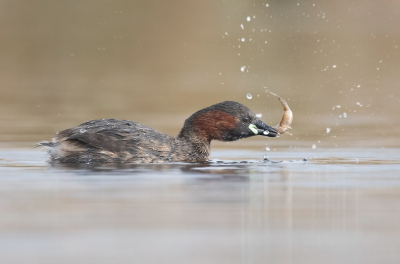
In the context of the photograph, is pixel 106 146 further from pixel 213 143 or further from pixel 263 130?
pixel 213 143

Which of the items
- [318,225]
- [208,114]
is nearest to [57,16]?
[208,114]

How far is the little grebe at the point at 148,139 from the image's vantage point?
920 centimetres

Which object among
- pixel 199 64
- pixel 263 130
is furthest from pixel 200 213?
pixel 199 64

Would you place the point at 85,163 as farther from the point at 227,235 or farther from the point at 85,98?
the point at 85,98

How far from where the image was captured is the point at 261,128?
9938 millimetres

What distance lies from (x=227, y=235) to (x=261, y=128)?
4.76 metres

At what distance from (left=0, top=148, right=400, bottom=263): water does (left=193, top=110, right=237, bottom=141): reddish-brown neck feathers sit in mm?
848

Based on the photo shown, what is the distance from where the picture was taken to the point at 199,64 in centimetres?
2755

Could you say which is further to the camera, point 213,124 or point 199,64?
point 199,64

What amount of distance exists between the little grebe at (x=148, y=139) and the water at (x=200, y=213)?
0.32m

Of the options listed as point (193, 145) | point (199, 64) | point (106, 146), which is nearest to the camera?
point (106, 146)

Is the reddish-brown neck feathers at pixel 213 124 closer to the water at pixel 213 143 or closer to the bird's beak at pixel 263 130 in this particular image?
the bird's beak at pixel 263 130

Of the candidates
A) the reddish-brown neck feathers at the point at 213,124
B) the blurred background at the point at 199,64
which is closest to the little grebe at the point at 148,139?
the reddish-brown neck feathers at the point at 213,124

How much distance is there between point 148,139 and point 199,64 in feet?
60.2
